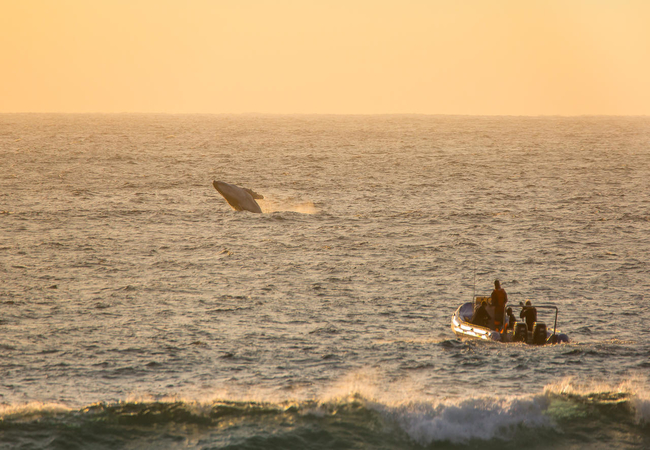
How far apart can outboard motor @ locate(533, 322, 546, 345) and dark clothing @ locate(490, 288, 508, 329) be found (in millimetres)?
1154

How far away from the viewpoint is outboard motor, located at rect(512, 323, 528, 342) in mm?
22656

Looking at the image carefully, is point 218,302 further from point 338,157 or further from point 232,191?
point 338,157

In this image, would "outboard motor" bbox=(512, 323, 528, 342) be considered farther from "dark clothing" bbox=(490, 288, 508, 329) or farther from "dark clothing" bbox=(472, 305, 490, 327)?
"dark clothing" bbox=(472, 305, 490, 327)

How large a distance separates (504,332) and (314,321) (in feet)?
22.8

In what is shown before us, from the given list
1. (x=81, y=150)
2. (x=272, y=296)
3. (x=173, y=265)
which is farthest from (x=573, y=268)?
(x=81, y=150)

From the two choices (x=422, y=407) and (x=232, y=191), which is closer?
(x=422, y=407)

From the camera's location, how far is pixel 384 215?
48875 mm

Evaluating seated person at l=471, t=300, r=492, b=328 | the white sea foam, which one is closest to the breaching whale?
seated person at l=471, t=300, r=492, b=328

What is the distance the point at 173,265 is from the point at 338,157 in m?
71.9

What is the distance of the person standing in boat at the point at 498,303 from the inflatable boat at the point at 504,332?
0.49 feet

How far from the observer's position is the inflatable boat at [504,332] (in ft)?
74.4

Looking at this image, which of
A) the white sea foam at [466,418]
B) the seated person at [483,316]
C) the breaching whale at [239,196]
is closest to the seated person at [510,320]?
the seated person at [483,316]

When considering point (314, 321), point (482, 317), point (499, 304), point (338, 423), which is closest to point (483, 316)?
point (482, 317)

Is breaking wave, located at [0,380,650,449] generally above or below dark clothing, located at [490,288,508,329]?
below
